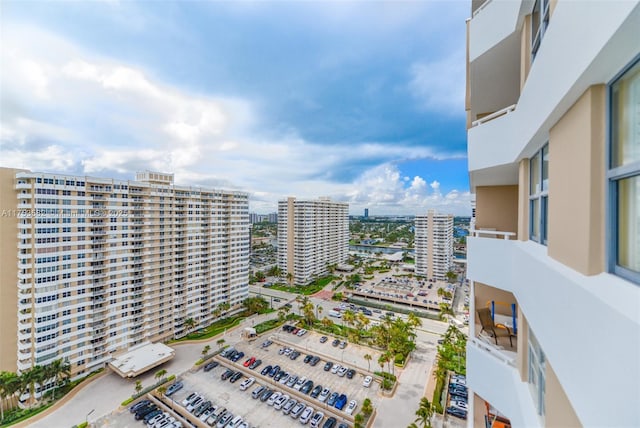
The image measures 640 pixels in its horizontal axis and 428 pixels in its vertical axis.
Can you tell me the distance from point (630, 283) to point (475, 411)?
246 inches

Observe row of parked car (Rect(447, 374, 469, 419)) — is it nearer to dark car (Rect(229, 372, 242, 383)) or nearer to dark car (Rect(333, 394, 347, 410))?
dark car (Rect(333, 394, 347, 410))

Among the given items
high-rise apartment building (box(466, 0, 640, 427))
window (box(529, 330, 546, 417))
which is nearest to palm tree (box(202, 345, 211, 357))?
high-rise apartment building (box(466, 0, 640, 427))

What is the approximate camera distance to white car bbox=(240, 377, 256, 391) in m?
17.6

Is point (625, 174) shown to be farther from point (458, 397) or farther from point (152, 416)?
point (152, 416)

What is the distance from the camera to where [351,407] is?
15602 millimetres

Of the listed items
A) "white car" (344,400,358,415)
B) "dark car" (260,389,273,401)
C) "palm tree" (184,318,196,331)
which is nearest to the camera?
"white car" (344,400,358,415)

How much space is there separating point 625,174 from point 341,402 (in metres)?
18.7

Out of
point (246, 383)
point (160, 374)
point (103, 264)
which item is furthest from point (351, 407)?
point (103, 264)

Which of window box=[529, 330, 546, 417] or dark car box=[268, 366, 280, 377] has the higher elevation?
window box=[529, 330, 546, 417]

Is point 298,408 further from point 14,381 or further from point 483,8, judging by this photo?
point 483,8

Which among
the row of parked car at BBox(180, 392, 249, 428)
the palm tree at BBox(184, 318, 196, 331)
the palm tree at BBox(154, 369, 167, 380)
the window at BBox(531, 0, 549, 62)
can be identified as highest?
the window at BBox(531, 0, 549, 62)

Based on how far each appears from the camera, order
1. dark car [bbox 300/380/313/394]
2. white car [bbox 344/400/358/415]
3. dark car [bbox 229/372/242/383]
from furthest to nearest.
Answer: dark car [bbox 229/372/242/383]
dark car [bbox 300/380/313/394]
white car [bbox 344/400/358/415]

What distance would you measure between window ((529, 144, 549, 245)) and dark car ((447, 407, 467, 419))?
17.2m

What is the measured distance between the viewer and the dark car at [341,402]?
Answer: 1567cm
